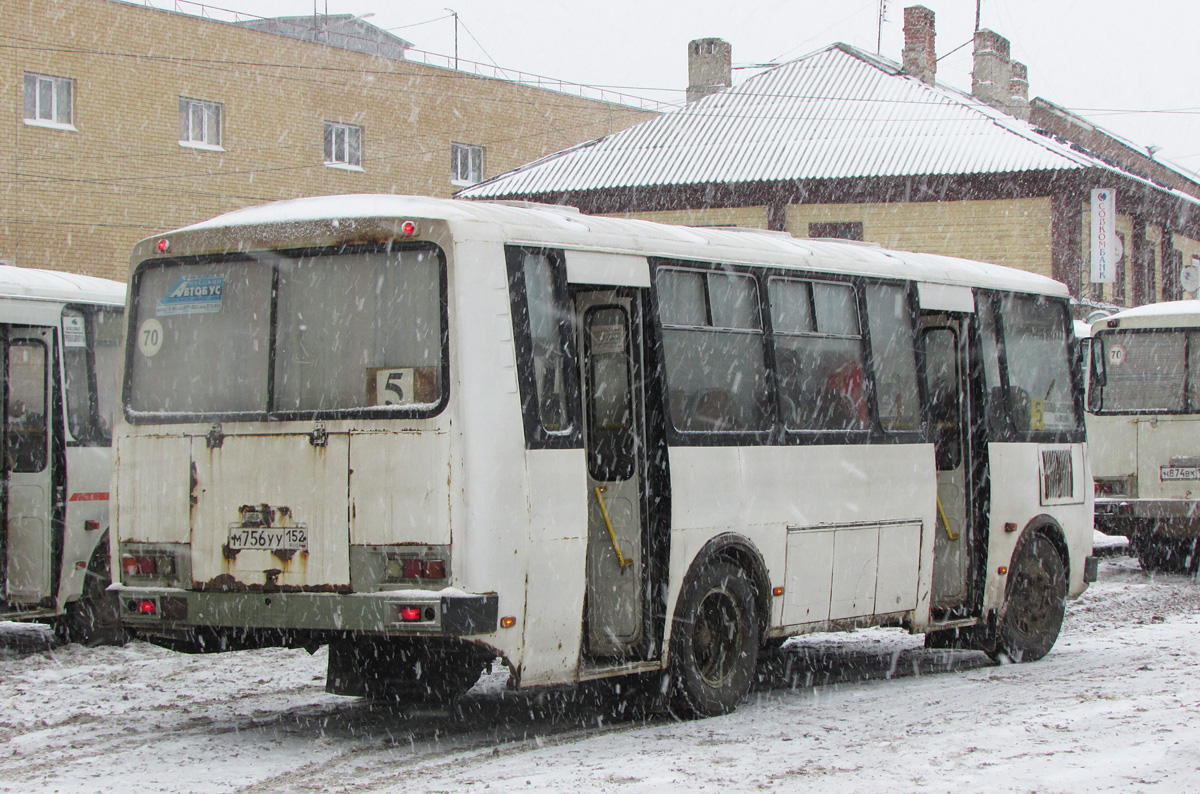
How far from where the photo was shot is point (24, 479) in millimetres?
11938

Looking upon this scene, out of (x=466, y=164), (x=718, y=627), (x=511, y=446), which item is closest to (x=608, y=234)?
(x=511, y=446)

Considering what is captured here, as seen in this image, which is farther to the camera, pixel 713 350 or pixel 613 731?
pixel 713 350

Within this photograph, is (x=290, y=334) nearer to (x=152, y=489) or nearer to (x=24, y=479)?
(x=152, y=489)

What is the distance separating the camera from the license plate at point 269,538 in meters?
8.05

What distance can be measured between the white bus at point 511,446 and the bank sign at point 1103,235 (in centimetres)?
2328

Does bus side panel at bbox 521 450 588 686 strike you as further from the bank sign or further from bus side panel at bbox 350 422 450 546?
the bank sign

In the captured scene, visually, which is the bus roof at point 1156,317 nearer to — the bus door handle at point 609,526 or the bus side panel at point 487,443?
the bus door handle at point 609,526

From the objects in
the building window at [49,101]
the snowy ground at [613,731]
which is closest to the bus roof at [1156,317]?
the snowy ground at [613,731]

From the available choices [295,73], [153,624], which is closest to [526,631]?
[153,624]

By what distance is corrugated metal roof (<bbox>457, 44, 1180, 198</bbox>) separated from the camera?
108 feet

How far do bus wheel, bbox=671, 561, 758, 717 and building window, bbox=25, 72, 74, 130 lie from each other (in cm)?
3080

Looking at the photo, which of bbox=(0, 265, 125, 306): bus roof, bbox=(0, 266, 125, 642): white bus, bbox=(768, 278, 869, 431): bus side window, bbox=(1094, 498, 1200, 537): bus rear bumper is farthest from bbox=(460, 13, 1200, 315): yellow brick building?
bbox=(0, 266, 125, 642): white bus

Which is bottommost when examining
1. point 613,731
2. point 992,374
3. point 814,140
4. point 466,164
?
point 613,731

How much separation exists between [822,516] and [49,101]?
30877 millimetres
